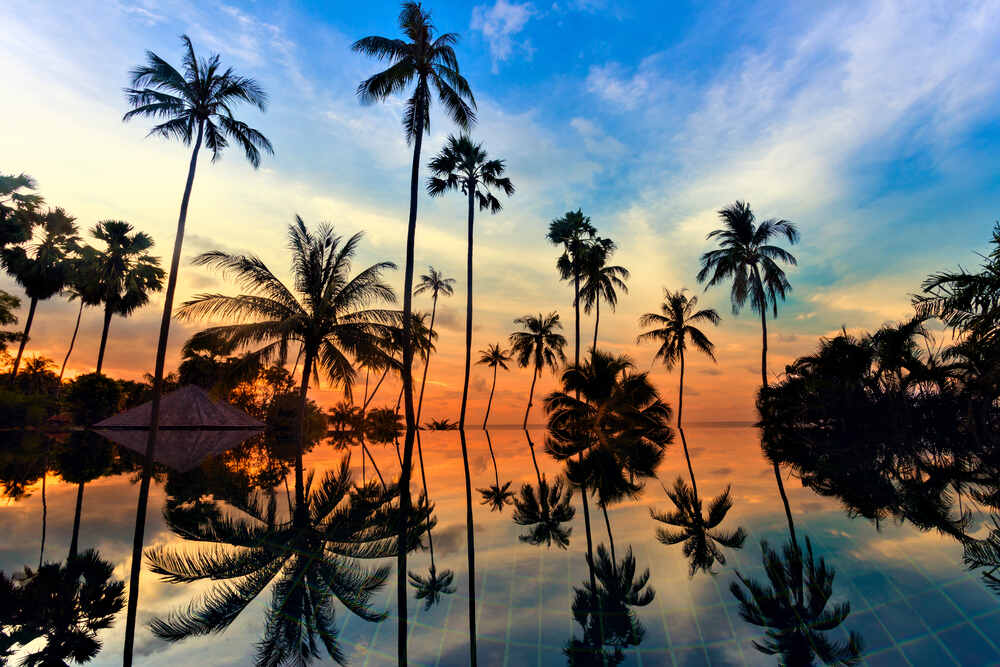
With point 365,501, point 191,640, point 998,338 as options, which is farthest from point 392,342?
point 998,338

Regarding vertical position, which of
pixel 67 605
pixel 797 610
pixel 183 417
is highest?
pixel 183 417

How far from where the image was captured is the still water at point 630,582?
7.54ft

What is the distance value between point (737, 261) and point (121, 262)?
4014 centimetres

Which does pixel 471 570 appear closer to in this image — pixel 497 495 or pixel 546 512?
pixel 546 512

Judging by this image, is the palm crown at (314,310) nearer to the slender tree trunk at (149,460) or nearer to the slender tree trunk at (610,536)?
the slender tree trunk at (149,460)

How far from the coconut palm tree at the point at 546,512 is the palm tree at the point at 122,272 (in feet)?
113

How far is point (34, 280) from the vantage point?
94.8ft

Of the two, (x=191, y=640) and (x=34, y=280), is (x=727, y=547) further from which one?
(x=34, y=280)

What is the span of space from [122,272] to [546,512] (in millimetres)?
36944

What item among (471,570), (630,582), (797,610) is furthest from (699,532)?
(471,570)

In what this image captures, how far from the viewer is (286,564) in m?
3.65

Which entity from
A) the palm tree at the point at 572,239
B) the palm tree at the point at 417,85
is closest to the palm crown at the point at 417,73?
the palm tree at the point at 417,85

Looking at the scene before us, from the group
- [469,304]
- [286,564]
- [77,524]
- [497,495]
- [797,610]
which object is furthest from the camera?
[469,304]

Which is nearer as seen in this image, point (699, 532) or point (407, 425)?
point (699, 532)
